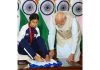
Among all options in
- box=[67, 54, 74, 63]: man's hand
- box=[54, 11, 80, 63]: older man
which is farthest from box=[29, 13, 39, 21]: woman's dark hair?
box=[67, 54, 74, 63]: man's hand

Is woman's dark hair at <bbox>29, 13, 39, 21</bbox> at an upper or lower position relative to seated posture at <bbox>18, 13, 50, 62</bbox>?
upper

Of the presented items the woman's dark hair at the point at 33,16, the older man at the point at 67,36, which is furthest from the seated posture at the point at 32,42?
the older man at the point at 67,36

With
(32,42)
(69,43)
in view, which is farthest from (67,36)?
(32,42)

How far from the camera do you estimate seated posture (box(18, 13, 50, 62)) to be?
141cm

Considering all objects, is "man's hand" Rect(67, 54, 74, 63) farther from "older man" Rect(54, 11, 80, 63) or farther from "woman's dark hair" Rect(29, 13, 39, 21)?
"woman's dark hair" Rect(29, 13, 39, 21)

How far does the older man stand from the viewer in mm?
1458

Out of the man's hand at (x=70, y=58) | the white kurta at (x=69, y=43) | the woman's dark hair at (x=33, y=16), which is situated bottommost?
the man's hand at (x=70, y=58)

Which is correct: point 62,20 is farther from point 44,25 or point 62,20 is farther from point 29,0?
point 29,0

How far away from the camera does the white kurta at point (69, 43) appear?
4.79 feet

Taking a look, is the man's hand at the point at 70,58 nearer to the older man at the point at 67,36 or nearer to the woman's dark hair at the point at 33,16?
the older man at the point at 67,36

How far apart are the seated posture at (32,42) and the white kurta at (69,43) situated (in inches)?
3.8

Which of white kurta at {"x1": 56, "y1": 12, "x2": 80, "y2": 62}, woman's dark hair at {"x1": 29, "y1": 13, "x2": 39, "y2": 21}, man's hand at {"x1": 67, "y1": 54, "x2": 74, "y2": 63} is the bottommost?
man's hand at {"x1": 67, "y1": 54, "x2": 74, "y2": 63}
